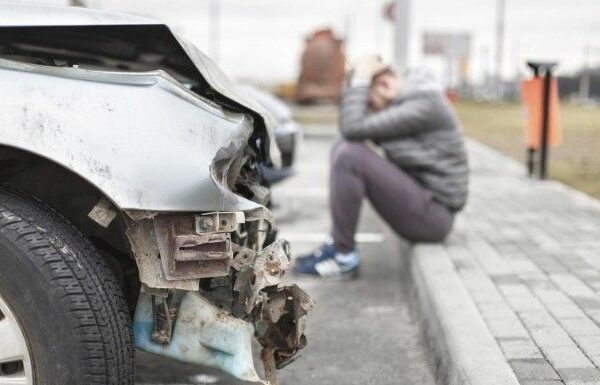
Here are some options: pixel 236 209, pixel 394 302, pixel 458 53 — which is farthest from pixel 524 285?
pixel 458 53

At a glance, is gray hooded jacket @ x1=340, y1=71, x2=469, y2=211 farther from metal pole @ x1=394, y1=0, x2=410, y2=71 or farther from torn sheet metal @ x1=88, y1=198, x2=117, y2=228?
metal pole @ x1=394, y1=0, x2=410, y2=71

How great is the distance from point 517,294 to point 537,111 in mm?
5925

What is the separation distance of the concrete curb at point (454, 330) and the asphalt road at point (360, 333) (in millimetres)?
146

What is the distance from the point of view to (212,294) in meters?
2.85

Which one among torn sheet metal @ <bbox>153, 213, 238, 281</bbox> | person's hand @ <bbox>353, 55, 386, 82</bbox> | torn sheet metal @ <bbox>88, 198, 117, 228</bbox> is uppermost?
person's hand @ <bbox>353, 55, 386, 82</bbox>

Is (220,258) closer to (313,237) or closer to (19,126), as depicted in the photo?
(19,126)

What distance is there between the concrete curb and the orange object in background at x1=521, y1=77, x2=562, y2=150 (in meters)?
5.04

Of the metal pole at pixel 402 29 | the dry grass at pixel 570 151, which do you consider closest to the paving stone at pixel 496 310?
the dry grass at pixel 570 151

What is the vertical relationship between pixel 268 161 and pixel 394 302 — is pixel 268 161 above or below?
above

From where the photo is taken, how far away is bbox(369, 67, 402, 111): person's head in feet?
17.9

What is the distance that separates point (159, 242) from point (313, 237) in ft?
14.4

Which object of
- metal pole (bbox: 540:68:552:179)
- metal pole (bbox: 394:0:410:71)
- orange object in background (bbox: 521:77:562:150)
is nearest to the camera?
metal pole (bbox: 540:68:552:179)

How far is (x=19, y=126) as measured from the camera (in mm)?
2461

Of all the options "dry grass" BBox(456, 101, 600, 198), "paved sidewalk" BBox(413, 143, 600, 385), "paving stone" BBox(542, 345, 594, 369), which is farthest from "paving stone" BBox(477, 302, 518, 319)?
"dry grass" BBox(456, 101, 600, 198)
